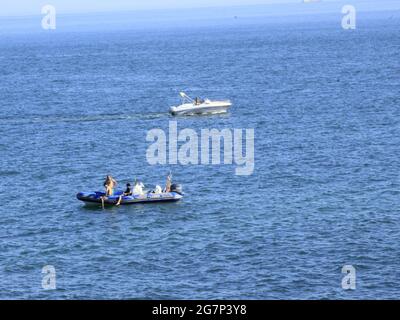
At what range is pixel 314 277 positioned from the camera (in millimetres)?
36688

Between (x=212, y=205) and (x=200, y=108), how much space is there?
1738 inches

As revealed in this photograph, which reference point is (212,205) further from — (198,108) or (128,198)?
(198,108)

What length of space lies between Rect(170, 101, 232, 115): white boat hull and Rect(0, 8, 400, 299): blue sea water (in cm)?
171

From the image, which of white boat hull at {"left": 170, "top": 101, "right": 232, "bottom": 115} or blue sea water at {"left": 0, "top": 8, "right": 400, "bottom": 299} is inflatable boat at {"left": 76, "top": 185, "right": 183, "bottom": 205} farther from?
white boat hull at {"left": 170, "top": 101, "right": 232, "bottom": 115}

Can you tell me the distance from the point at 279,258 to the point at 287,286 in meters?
4.52

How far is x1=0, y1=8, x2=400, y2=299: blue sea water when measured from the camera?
37062 millimetres

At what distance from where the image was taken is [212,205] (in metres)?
53.0

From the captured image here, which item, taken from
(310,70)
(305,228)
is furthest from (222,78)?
(305,228)

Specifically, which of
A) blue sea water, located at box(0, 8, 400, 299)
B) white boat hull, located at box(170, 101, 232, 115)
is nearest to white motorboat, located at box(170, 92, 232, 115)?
white boat hull, located at box(170, 101, 232, 115)

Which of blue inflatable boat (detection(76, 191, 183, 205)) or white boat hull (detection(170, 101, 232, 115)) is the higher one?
white boat hull (detection(170, 101, 232, 115))

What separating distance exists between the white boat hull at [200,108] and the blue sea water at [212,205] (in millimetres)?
1712

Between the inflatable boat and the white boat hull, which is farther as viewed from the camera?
the white boat hull

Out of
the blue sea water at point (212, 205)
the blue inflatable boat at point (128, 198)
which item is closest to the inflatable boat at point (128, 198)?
the blue inflatable boat at point (128, 198)

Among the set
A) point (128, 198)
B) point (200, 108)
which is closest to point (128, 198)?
point (128, 198)
